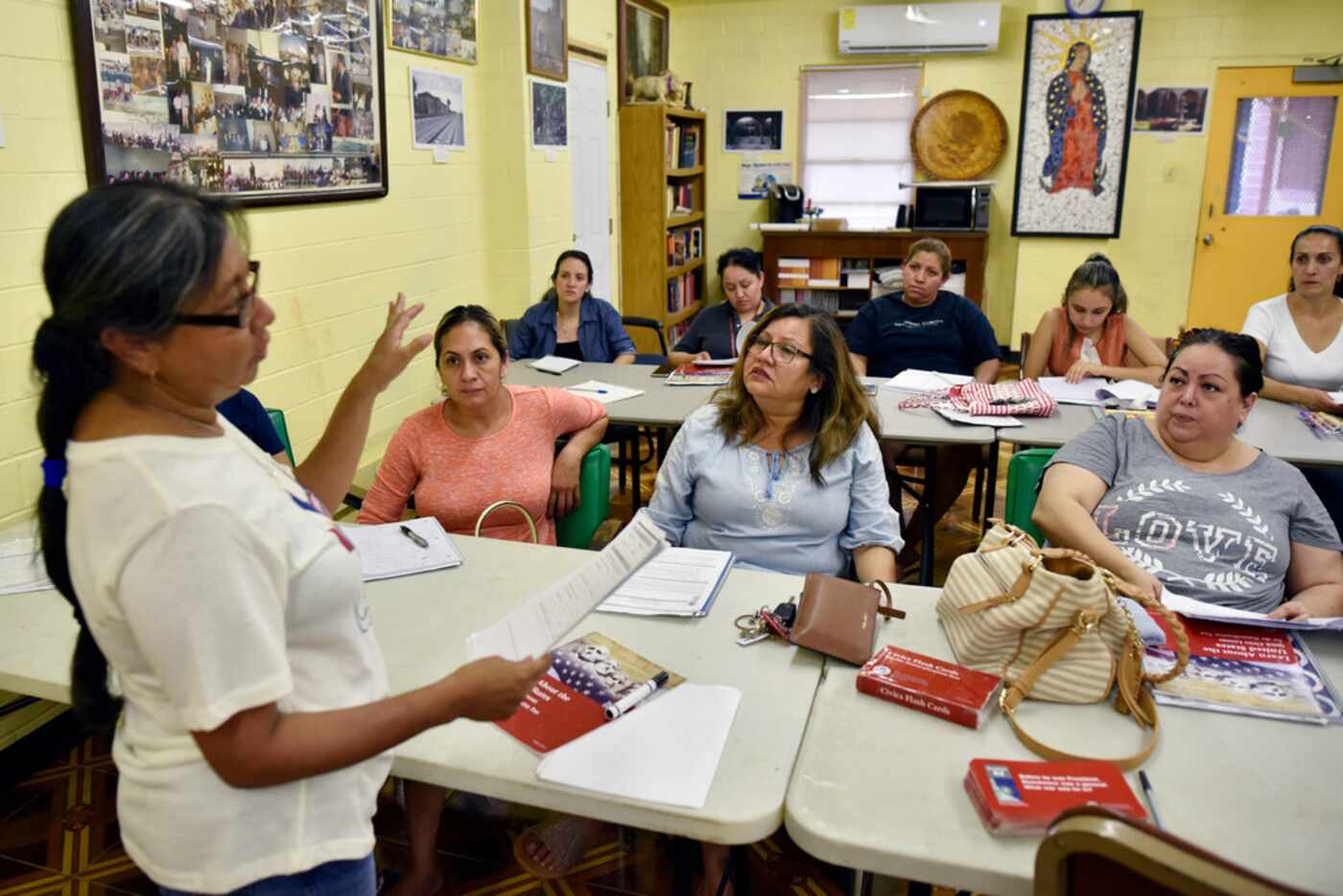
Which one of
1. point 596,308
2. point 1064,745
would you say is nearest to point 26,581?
point 1064,745

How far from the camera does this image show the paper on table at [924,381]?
3.75 metres

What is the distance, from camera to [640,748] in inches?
53.3

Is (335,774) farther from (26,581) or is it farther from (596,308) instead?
(596,308)

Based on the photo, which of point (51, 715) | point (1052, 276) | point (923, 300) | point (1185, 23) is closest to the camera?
point (51, 715)

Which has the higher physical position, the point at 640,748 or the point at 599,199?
the point at 599,199

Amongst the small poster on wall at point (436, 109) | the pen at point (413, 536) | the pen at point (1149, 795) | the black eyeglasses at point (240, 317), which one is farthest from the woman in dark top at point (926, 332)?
the black eyeglasses at point (240, 317)

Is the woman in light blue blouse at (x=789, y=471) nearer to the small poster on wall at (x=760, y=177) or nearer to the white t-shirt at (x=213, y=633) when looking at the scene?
the white t-shirt at (x=213, y=633)

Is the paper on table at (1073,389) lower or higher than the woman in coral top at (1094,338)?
lower

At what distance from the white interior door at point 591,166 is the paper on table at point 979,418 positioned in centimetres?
282

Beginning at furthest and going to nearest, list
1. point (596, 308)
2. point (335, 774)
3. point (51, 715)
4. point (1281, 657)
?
point (596, 308) → point (51, 715) → point (1281, 657) → point (335, 774)

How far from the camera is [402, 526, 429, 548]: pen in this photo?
82.4 inches

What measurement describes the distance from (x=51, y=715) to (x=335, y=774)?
224 cm

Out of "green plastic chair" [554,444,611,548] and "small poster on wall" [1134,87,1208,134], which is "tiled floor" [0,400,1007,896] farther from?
"small poster on wall" [1134,87,1208,134]

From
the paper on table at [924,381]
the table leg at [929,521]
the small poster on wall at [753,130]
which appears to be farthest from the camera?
the small poster on wall at [753,130]
